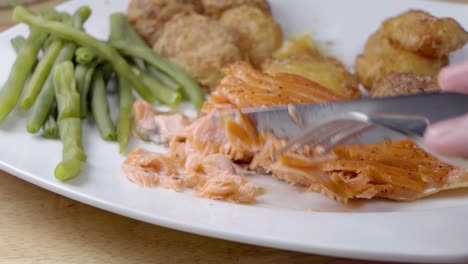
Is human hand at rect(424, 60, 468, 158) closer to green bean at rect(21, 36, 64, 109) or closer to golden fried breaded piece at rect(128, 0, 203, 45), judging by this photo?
green bean at rect(21, 36, 64, 109)

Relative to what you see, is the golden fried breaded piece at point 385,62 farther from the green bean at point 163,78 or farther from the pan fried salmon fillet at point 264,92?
the green bean at point 163,78

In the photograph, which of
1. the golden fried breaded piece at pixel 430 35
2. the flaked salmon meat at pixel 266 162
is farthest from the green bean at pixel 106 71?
the golden fried breaded piece at pixel 430 35

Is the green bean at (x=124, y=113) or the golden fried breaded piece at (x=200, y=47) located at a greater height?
the golden fried breaded piece at (x=200, y=47)

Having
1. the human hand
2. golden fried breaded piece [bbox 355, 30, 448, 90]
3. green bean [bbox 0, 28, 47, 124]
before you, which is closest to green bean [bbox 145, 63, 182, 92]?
green bean [bbox 0, 28, 47, 124]

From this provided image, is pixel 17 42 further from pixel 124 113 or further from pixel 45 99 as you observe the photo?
pixel 124 113

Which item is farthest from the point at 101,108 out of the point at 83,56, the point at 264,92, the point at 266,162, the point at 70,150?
the point at 266,162

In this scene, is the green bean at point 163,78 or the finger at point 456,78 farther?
the green bean at point 163,78
